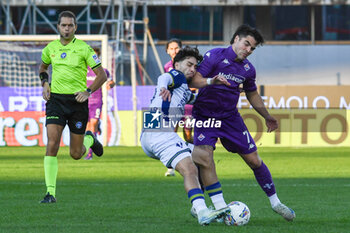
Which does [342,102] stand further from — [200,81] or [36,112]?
[200,81]

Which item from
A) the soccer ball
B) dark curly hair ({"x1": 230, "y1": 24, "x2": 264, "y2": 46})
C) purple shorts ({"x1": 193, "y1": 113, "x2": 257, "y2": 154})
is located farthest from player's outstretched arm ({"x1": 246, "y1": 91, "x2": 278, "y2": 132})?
the soccer ball

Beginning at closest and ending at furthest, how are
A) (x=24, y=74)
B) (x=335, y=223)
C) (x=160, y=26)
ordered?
(x=335, y=223), (x=24, y=74), (x=160, y=26)

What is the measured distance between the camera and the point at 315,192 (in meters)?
10.9

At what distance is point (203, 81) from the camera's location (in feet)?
25.9

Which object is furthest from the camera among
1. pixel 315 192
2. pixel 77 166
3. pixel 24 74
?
pixel 24 74

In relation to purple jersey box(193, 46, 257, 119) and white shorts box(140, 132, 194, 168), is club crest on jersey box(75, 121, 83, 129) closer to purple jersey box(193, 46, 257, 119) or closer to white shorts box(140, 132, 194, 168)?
purple jersey box(193, 46, 257, 119)

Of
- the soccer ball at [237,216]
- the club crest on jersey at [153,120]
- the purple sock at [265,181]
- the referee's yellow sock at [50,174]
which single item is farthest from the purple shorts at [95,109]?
the soccer ball at [237,216]

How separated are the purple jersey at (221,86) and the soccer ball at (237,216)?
106 centimetres

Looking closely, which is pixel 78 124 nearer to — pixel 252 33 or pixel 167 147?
pixel 167 147

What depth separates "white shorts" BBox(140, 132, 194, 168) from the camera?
755cm

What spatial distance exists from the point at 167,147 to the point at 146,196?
276cm

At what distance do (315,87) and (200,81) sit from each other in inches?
643

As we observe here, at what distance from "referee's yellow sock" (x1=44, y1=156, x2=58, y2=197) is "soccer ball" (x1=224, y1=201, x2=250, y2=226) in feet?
8.45

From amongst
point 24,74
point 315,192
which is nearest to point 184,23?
point 24,74
